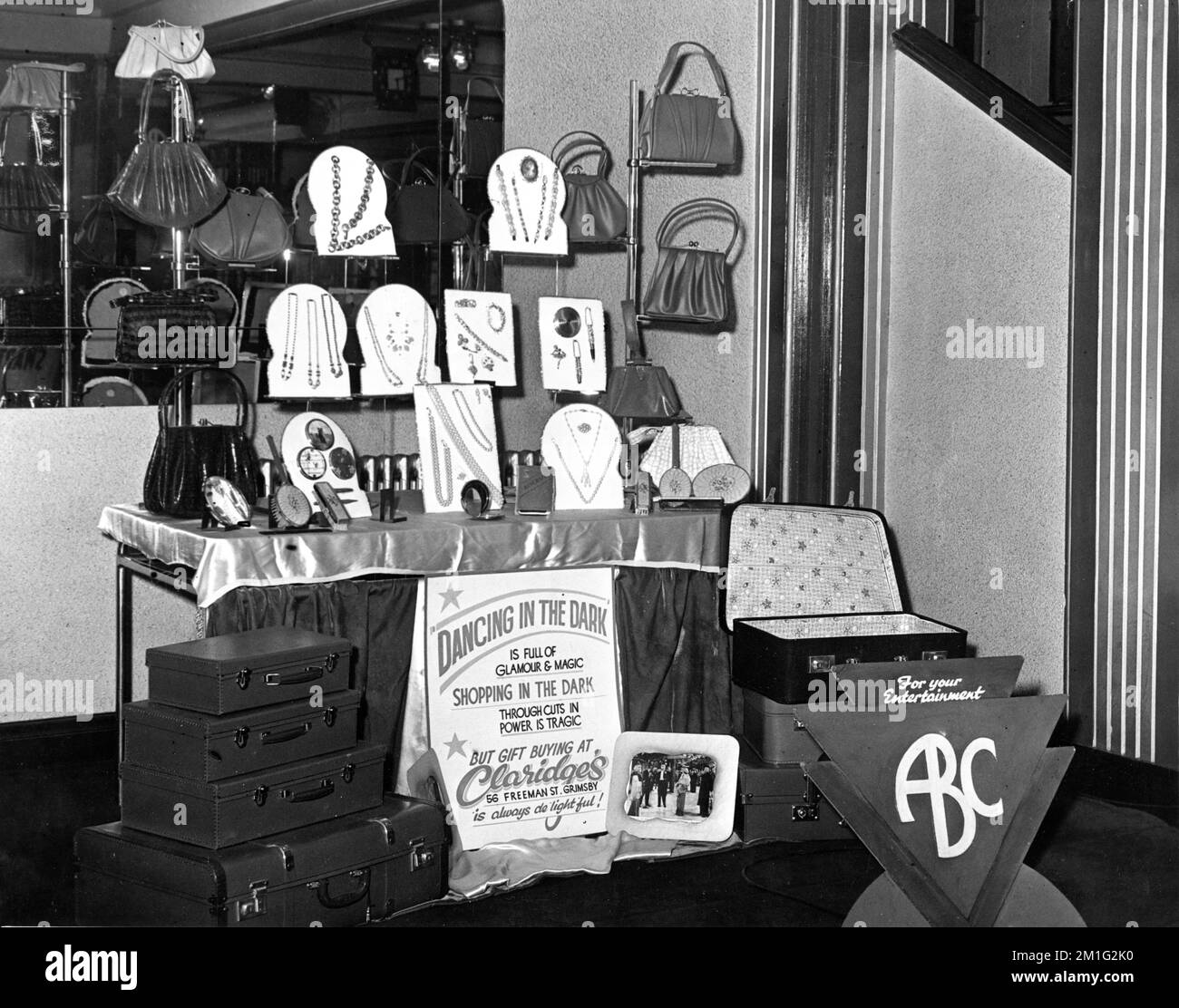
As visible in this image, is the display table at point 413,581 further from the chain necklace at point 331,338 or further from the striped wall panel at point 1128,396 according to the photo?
the striped wall panel at point 1128,396

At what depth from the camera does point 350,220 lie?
14.1 ft

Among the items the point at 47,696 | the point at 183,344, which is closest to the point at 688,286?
the point at 183,344

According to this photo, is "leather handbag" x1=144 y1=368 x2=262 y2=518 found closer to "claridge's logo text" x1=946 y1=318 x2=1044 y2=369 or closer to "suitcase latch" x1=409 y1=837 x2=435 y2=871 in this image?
"suitcase latch" x1=409 y1=837 x2=435 y2=871

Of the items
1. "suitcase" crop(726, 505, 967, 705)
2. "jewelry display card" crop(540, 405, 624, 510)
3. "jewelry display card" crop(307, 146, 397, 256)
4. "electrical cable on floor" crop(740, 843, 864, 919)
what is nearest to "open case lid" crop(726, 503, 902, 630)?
"suitcase" crop(726, 505, 967, 705)

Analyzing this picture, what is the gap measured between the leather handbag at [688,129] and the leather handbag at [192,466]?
164cm

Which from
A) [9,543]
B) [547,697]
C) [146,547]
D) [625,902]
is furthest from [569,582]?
[9,543]

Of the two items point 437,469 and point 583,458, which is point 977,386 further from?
point 437,469

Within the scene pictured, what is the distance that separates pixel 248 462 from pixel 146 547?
1.23ft

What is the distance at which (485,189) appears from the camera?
→ 4898 mm

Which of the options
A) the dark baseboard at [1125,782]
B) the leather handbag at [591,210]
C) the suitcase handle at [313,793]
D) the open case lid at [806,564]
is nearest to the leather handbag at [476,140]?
the leather handbag at [591,210]

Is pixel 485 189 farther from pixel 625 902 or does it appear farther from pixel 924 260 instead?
pixel 625 902

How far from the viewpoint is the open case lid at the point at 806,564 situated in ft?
14.5

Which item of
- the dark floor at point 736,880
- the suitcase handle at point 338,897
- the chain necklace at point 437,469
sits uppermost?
the chain necklace at point 437,469
